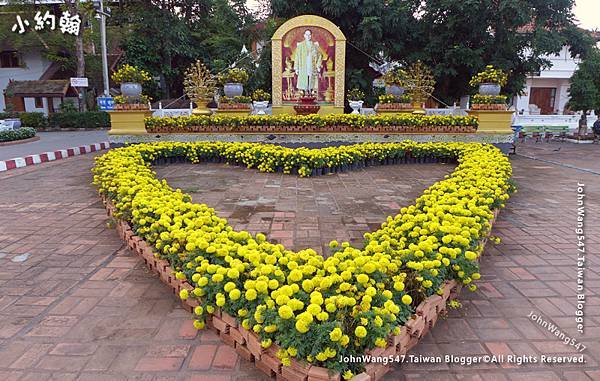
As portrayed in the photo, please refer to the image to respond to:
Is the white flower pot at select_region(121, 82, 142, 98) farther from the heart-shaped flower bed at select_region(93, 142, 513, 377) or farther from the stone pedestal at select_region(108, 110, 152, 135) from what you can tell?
the heart-shaped flower bed at select_region(93, 142, 513, 377)

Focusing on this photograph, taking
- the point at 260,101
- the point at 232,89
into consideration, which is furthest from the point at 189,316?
the point at 260,101

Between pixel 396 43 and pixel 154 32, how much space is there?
1309 centimetres

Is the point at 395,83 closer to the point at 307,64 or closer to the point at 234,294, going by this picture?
the point at 307,64

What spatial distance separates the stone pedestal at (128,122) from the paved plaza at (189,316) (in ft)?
14.3

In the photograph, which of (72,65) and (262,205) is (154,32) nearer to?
(72,65)

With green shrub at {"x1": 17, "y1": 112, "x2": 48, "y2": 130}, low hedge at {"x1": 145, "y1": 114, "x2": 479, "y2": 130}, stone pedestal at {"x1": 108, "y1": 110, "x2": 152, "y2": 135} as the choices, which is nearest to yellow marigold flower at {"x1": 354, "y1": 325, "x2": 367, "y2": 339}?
low hedge at {"x1": 145, "y1": 114, "x2": 479, "y2": 130}

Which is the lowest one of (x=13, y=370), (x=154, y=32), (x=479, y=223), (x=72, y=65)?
(x=13, y=370)

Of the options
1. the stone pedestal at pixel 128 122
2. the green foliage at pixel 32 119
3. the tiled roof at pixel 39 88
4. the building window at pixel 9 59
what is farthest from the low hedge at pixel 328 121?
the building window at pixel 9 59

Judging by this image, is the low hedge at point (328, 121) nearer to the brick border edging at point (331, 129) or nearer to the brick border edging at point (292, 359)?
the brick border edging at point (331, 129)

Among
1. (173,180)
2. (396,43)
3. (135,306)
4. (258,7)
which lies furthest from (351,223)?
(258,7)

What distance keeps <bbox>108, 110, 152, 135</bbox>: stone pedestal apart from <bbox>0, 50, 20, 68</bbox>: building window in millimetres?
19639

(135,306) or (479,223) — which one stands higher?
(479,223)

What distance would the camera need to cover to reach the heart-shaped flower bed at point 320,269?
2070 mm

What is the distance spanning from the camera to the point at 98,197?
6.12 m
